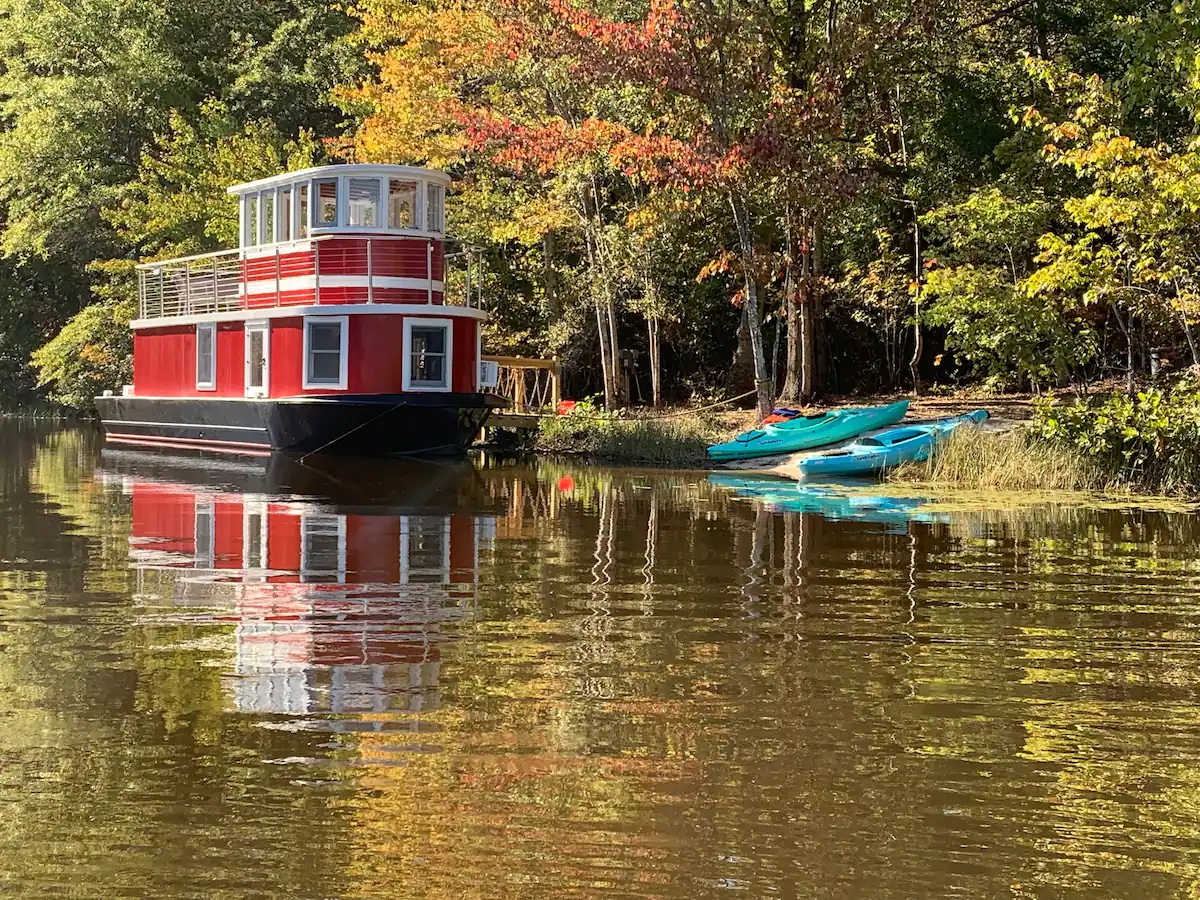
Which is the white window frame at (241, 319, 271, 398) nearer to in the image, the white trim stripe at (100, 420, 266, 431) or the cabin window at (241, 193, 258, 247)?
the white trim stripe at (100, 420, 266, 431)

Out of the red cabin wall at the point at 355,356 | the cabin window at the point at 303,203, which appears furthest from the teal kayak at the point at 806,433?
the cabin window at the point at 303,203

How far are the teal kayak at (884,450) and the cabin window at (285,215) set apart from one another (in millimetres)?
10370

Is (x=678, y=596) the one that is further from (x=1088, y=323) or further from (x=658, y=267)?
(x=658, y=267)

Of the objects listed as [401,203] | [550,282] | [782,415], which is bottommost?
[782,415]

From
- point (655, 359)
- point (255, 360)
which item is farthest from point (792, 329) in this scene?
point (255, 360)

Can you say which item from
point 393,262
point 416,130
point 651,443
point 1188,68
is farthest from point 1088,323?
point 416,130

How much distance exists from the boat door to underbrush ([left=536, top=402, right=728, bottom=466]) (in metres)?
5.20

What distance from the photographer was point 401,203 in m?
26.9

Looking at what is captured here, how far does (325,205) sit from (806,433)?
9.18 meters

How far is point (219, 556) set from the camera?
12.7 metres

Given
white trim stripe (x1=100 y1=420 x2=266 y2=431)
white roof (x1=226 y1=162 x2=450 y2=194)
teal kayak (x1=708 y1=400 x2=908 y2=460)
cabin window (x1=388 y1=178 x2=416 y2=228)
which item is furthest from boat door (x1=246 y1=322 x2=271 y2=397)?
teal kayak (x1=708 y1=400 x2=908 y2=460)

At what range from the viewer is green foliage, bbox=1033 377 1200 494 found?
18.7m

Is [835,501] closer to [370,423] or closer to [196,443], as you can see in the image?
[370,423]

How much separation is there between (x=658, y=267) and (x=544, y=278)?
396 centimetres
